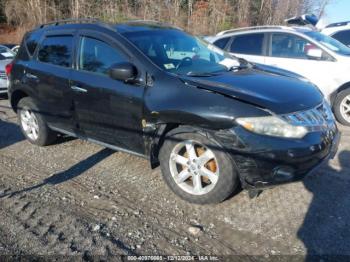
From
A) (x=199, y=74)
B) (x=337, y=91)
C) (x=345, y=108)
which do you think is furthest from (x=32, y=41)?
(x=345, y=108)

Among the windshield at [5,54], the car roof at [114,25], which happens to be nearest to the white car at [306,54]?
the car roof at [114,25]

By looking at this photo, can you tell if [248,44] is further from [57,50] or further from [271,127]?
[271,127]

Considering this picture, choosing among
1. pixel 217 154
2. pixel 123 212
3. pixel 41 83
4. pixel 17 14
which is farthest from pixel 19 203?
pixel 17 14

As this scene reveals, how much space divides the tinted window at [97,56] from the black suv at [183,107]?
0.01 m

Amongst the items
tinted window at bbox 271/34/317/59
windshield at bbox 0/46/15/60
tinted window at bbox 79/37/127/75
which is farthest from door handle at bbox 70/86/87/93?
windshield at bbox 0/46/15/60

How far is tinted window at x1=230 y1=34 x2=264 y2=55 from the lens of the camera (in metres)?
7.03

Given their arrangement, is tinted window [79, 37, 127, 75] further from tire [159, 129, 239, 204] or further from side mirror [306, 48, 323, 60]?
side mirror [306, 48, 323, 60]

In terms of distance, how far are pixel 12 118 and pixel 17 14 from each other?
30295 millimetres

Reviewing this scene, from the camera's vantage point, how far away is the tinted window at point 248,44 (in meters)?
7.03

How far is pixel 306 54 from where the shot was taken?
21.4 feet

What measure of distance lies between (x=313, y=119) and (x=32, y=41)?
4.11 metres

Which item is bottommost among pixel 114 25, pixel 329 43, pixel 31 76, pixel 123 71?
pixel 31 76

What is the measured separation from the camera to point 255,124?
3.10 metres

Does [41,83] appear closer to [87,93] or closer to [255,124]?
[87,93]
